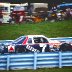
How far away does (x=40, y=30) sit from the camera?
1012 cm

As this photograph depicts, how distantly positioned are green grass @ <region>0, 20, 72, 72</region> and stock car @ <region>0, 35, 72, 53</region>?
0.22 meters

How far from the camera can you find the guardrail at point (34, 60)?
977 centimetres

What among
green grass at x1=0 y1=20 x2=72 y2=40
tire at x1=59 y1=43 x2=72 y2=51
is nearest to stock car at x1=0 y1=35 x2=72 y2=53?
tire at x1=59 y1=43 x2=72 y2=51

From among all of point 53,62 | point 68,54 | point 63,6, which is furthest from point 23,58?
point 63,6

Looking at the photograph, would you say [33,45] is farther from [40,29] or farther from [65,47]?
[65,47]

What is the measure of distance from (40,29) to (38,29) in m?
0.09

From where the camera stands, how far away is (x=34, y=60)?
386 inches

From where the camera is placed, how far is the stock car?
9.92 m

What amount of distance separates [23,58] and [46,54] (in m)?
0.97

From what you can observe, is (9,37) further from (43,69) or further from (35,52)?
(43,69)

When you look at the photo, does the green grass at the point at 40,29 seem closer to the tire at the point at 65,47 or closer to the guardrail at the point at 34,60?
the guardrail at the point at 34,60

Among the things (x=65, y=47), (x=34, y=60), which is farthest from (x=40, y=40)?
(x=65, y=47)

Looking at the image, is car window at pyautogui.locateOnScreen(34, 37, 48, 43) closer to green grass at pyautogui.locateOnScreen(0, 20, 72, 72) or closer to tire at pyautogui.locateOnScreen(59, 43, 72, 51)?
green grass at pyautogui.locateOnScreen(0, 20, 72, 72)

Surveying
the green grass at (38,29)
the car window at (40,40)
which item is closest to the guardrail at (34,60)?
the car window at (40,40)
